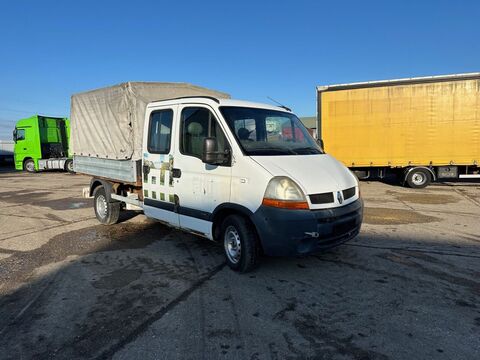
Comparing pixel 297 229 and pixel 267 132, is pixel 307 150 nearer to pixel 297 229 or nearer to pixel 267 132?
pixel 267 132

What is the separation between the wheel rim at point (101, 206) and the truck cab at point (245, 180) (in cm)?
220

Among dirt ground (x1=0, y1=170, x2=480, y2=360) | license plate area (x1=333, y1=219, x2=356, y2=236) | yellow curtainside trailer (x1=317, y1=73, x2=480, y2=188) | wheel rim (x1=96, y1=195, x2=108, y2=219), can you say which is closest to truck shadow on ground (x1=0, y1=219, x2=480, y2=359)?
dirt ground (x1=0, y1=170, x2=480, y2=360)

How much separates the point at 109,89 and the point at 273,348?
231 inches

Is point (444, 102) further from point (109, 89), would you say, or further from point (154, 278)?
point (154, 278)

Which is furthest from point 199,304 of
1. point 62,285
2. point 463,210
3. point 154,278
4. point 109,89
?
point 463,210

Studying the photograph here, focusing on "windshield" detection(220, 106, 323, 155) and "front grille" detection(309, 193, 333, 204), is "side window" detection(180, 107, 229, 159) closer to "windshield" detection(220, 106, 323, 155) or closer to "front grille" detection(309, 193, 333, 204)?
"windshield" detection(220, 106, 323, 155)

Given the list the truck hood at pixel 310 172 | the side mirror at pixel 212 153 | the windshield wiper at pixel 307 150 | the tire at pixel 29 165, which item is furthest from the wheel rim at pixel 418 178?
the tire at pixel 29 165

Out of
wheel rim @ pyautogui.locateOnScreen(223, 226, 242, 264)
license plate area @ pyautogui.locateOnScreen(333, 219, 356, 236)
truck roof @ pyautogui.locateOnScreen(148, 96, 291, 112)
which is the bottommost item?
wheel rim @ pyautogui.locateOnScreen(223, 226, 242, 264)

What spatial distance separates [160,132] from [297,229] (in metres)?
2.87

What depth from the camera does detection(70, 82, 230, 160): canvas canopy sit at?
21.4 feet

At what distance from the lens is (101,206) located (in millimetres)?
7996

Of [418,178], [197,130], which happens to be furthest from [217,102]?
[418,178]

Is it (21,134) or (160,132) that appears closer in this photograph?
(160,132)

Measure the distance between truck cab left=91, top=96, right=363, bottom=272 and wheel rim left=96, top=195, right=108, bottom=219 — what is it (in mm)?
2195
